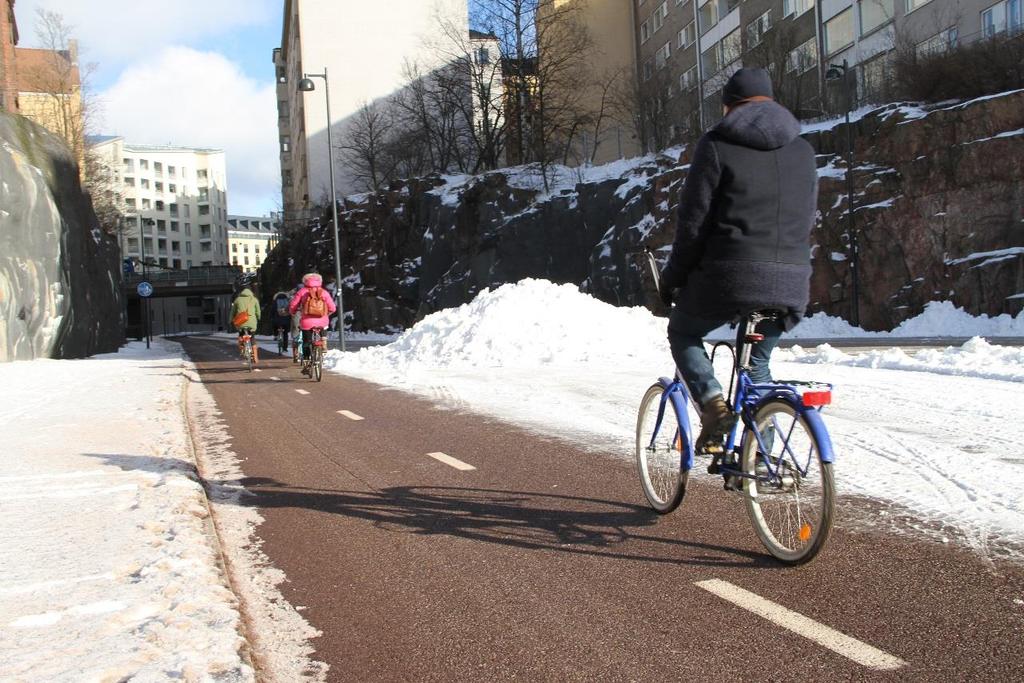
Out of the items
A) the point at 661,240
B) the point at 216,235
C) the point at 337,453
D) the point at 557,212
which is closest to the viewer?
the point at 337,453

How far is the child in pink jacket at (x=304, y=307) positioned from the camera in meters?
15.1

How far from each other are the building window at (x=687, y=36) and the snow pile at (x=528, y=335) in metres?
38.4

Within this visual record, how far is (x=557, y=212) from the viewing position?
40.8 meters

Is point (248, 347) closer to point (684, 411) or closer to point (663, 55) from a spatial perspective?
point (684, 411)

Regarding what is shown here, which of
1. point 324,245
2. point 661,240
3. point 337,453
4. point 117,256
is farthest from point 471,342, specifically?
point 324,245

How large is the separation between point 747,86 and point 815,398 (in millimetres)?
1420

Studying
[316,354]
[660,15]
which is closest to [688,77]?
[660,15]

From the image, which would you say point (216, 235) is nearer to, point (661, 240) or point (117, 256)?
point (117, 256)

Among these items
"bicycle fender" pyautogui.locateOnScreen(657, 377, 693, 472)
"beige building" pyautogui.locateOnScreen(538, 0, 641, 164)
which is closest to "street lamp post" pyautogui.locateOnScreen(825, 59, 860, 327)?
"bicycle fender" pyautogui.locateOnScreen(657, 377, 693, 472)

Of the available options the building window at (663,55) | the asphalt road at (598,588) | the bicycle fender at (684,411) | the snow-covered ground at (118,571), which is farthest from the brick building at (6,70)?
the bicycle fender at (684,411)

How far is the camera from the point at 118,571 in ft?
12.6

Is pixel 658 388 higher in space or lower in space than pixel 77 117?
lower

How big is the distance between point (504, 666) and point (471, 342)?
548 inches

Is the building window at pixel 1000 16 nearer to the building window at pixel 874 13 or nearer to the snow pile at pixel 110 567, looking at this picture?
the building window at pixel 874 13
